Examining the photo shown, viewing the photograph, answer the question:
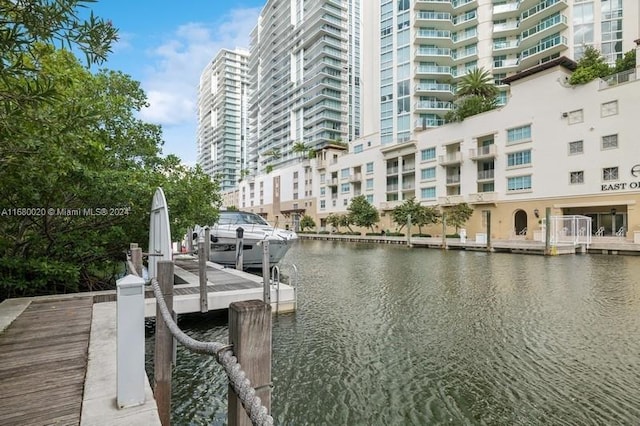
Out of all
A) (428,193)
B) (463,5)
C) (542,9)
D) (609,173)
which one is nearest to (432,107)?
(463,5)

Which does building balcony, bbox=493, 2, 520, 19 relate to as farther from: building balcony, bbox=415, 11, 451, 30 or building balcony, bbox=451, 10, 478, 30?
building balcony, bbox=415, 11, 451, 30

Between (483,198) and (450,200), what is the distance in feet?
11.8

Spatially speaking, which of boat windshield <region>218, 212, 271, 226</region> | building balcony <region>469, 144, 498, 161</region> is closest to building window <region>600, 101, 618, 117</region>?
building balcony <region>469, 144, 498, 161</region>

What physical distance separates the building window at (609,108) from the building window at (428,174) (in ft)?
52.2

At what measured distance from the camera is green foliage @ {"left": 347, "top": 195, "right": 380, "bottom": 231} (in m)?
44.8

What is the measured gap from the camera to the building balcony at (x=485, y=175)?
118 ft

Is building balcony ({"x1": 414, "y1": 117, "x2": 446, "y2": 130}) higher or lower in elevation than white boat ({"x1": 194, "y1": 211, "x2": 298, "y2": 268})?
higher

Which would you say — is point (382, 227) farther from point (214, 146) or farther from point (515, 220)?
point (214, 146)

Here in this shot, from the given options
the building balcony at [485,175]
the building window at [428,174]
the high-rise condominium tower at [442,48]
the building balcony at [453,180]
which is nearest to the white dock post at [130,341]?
the building balcony at [485,175]

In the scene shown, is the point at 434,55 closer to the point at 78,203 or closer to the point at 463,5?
the point at 463,5

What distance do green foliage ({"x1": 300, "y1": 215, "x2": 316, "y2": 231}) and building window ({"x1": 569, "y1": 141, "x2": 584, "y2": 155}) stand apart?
1417 inches

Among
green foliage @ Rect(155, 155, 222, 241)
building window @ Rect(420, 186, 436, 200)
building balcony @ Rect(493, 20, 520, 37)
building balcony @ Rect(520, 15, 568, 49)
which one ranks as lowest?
green foliage @ Rect(155, 155, 222, 241)

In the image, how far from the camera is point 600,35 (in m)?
40.7

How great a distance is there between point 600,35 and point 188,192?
165 ft
